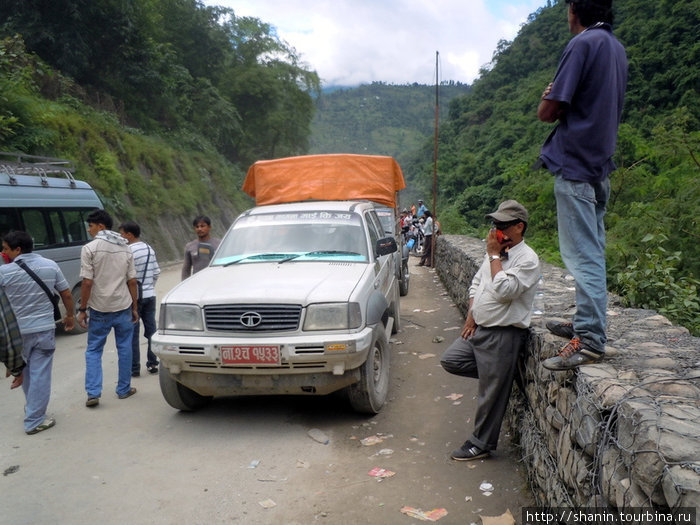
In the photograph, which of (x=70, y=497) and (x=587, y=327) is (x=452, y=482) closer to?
(x=587, y=327)

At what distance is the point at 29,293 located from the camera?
4645 mm

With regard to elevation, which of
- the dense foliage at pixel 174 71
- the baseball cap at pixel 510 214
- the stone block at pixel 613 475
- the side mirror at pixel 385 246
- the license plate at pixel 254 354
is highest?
the dense foliage at pixel 174 71

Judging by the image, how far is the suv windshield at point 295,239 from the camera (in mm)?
5535

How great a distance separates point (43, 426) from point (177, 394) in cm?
118

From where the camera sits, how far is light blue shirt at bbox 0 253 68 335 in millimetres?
4578

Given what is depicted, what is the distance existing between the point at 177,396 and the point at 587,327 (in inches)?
141

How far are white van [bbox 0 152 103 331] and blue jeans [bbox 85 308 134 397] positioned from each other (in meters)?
A: 3.15

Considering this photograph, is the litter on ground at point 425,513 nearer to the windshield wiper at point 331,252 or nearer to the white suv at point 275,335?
the white suv at point 275,335

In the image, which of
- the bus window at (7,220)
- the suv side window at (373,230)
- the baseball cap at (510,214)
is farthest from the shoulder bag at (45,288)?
the baseball cap at (510,214)

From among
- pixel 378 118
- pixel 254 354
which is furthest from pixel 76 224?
pixel 378 118

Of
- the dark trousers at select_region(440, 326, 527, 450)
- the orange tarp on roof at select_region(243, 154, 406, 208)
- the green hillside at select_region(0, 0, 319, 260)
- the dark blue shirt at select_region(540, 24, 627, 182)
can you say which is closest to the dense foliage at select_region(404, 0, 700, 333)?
the dark trousers at select_region(440, 326, 527, 450)

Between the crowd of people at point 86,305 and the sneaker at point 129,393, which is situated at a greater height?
the crowd of people at point 86,305

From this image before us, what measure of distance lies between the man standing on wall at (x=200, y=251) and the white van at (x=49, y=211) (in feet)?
9.24

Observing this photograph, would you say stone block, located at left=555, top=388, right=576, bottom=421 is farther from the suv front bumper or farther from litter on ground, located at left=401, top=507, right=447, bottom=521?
the suv front bumper
